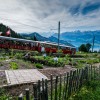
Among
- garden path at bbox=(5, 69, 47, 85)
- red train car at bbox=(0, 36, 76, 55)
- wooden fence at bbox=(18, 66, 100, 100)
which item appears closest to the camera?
wooden fence at bbox=(18, 66, 100, 100)

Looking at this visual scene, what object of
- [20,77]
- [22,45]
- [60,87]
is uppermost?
[22,45]

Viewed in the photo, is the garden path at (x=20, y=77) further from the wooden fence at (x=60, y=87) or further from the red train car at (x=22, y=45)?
the red train car at (x=22, y=45)

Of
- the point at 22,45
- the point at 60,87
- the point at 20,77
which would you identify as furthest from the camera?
the point at 22,45

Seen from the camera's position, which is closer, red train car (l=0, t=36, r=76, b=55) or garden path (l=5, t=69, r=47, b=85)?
garden path (l=5, t=69, r=47, b=85)

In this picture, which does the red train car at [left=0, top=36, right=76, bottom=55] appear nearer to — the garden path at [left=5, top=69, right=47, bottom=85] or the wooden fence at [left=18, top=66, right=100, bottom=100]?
the garden path at [left=5, top=69, right=47, bottom=85]

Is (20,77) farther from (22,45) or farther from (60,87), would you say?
(22,45)

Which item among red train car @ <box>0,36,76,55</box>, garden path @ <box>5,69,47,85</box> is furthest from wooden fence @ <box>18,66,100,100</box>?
red train car @ <box>0,36,76,55</box>

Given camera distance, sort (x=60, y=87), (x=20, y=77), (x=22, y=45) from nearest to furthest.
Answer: (x=60, y=87) → (x=20, y=77) → (x=22, y=45)

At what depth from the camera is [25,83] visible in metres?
8.14

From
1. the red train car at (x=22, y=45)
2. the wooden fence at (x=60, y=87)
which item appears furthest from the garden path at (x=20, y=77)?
the red train car at (x=22, y=45)

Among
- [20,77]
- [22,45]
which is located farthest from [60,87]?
[22,45]

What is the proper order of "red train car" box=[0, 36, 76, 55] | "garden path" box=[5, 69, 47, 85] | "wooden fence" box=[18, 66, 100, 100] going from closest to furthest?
"wooden fence" box=[18, 66, 100, 100] < "garden path" box=[5, 69, 47, 85] < "red train car" box=[0, 36, 76, 55]

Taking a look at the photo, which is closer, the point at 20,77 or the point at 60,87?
the point at 60,87

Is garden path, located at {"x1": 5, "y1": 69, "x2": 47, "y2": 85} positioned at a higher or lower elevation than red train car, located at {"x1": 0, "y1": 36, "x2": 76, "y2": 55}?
lower
